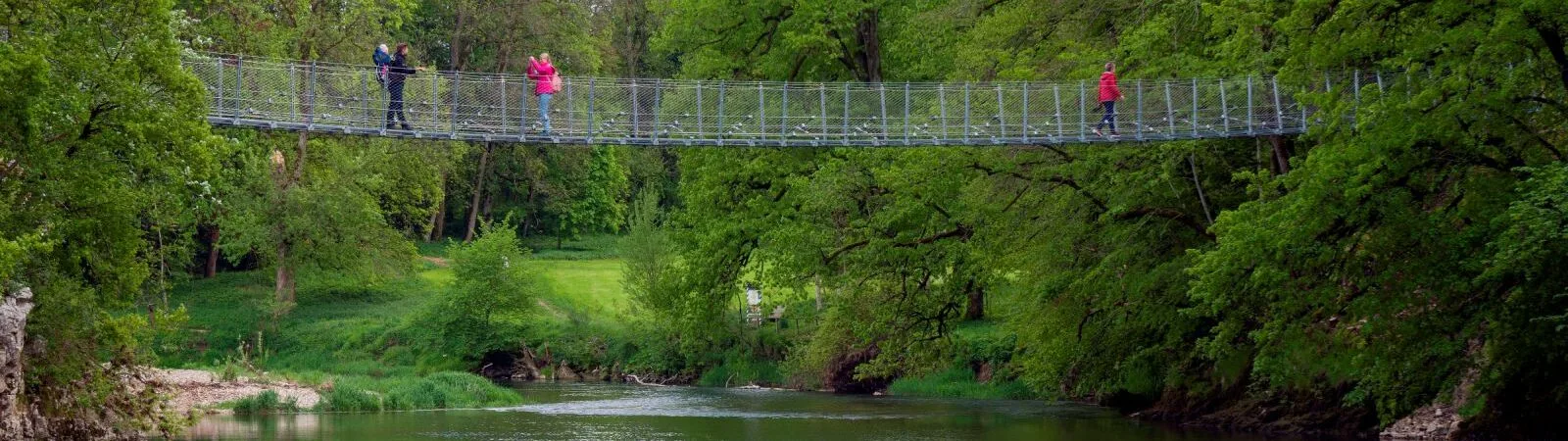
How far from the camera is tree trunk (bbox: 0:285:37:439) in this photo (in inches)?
776

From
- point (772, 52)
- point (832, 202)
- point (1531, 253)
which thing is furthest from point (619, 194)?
point (1531, 253)

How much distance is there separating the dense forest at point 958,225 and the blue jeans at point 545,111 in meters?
3.96

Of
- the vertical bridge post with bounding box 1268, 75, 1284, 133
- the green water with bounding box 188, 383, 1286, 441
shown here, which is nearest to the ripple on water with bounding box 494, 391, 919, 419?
the green water with bounding box 188, 383, 1286, 441

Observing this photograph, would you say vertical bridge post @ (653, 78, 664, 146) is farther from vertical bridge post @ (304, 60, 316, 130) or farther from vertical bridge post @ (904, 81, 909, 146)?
vertical bridge post @ (304, 60, 316, 130)

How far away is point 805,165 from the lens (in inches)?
1297

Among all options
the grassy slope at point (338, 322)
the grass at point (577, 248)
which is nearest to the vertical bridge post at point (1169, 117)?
Answer: the grassy slope at point (338, 322)

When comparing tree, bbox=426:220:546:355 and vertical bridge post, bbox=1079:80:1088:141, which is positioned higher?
vertical bridge post, bbox=1079:80:1088:141

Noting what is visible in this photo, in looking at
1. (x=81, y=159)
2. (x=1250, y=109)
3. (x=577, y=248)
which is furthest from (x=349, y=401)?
(x=577, y=248)

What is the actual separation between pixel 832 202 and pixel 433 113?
8.13 metres

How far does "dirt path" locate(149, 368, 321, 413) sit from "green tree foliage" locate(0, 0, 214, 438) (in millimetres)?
Answer: 6711

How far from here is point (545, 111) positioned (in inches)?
928

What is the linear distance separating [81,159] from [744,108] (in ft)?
32.3

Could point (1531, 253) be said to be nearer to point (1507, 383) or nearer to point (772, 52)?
point (1507, 383)

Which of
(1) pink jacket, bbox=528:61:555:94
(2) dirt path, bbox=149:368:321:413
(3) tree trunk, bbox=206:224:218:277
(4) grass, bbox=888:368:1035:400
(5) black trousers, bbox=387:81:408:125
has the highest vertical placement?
(1) pink jacket, bbox=528:61:555:94
